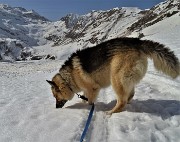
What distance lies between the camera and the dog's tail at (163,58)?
7320 millimetres

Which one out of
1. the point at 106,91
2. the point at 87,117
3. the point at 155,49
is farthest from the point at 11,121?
the point at 106,91

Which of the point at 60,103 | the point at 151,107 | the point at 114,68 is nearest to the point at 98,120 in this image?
the point at 114,68

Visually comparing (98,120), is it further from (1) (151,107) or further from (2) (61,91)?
(2) (61,91)

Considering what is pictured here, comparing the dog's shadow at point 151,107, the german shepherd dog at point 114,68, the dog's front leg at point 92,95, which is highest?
the german shepherd dog at point 114,68

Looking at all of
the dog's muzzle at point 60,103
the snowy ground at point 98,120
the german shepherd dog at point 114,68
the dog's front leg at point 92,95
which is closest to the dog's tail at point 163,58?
the german shepherd dog at point 114,68

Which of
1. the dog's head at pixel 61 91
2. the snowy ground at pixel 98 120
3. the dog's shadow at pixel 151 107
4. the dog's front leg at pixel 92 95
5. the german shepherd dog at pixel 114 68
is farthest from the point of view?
the dog's head at pixel 61 91

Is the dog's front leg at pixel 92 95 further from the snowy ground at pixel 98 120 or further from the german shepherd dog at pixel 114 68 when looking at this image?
the snowy ground at pixel 98 120

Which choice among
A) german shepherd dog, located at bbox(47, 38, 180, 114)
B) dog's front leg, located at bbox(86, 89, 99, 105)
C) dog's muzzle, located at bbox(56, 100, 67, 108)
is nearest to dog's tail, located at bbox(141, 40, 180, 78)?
german shepherd dog, located at bbox(47, 38, 180, 114)

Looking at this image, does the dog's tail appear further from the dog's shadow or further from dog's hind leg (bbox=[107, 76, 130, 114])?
dog's hind leg (bbox=[107, 76, 130, 114])

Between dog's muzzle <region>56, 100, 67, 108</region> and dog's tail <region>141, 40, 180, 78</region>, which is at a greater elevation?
dog's tail <region>141, 40, 180, 78</region>

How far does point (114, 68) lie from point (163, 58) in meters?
1.27

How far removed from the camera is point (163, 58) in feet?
24.2

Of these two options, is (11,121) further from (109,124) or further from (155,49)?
(155,49)

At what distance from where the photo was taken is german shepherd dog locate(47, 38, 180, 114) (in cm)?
729
